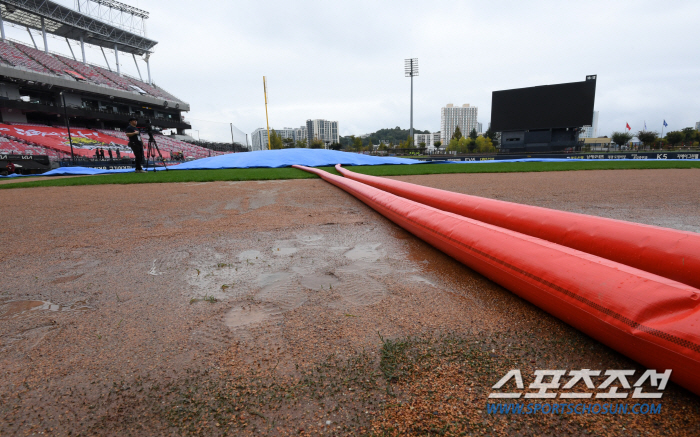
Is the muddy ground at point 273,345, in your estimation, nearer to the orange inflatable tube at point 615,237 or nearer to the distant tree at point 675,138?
the orange inflatable tube at point 615,237

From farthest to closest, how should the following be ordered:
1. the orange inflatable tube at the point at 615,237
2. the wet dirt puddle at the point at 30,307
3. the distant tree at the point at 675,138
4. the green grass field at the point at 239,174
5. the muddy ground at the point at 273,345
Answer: the distant tree at the point at 675,138 < the green grass field at the point at 239,174 < the wet dirt puddle at the point at 30,307 < the orange inflatable tube at the point at 615,237 < the muddy ground at the point at 273,345

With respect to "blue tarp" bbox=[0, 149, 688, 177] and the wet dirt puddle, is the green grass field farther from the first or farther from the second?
the wet dirt puddle

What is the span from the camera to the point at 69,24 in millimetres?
32094

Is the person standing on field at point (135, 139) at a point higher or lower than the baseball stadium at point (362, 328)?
higher

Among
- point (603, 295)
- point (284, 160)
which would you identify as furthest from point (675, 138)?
point (603, 295)

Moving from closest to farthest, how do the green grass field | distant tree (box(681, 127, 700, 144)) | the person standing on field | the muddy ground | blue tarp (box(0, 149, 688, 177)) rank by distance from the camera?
the muddy ground → the green grass field → the person standing on field → blue tarp (box(0, 149, 688, 177)) → distant tree (box(681, 127, 700, 144))

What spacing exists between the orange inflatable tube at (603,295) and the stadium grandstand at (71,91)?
24.7m

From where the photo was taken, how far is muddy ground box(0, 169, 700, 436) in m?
0.82

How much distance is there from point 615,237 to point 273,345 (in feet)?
4.95

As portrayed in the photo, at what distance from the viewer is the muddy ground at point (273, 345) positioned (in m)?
0.82

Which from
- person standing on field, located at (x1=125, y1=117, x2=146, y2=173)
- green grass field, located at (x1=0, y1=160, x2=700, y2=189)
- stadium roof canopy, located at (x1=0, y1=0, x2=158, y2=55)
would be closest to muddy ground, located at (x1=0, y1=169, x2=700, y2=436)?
green grass field, located at (x1=0, y1=160, x2=700, y2=189)

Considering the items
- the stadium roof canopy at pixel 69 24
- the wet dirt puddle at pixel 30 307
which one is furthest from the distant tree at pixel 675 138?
the stadium roof canopy at pixel 69 24

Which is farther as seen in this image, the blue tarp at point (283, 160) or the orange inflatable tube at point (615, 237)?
the blue tarp at point (283, 160)

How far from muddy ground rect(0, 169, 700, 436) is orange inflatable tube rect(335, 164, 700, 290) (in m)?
0.44
